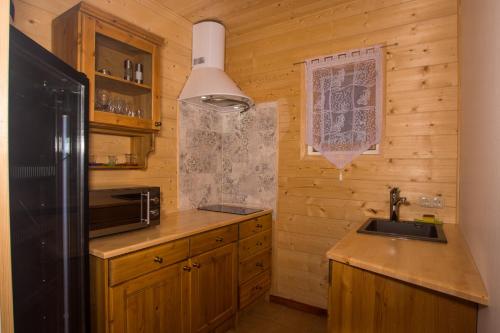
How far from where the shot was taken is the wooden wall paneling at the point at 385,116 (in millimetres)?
2006

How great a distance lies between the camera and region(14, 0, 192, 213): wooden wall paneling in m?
2.09

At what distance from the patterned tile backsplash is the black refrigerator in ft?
4.31

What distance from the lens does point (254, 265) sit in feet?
8.02

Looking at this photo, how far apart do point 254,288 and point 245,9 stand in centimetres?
246

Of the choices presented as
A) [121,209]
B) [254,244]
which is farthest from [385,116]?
[121,209]

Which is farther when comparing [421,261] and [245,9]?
[245,9]

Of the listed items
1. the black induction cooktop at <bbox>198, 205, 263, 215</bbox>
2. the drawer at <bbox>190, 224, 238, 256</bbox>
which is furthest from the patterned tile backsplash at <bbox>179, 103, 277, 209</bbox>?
the drawer at <bbox>190, 224, 238, 256</bbox>

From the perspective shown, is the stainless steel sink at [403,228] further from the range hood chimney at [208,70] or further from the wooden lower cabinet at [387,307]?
the range hood chimney at [208,70]

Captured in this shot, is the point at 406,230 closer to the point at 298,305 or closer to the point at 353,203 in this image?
the point at 353,203

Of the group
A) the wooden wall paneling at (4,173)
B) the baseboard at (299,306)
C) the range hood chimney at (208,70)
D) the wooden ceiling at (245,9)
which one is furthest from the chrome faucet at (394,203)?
the wooden wall paneling at (4,173)

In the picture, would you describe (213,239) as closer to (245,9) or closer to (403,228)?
(403,228)

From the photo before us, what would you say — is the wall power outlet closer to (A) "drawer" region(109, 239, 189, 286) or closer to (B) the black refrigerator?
(A) "drawer" region(109, 239, 189, 286)

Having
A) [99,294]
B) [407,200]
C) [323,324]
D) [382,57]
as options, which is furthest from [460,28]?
[99,294]

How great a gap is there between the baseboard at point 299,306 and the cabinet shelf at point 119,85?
217 centimetres
